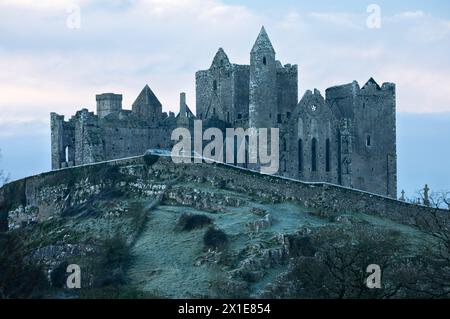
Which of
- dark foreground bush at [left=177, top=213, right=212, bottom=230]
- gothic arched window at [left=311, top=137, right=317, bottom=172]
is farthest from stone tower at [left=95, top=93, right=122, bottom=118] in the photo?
dark foreground bush at [left=177, top=213, right=212, bottom=230]

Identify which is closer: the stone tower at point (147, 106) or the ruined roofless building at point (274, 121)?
the ruined roofless building at point (274, 121)

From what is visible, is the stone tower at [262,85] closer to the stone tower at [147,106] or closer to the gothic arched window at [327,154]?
the gothic arched window at [327,154]

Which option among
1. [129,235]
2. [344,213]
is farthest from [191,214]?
[344,213]

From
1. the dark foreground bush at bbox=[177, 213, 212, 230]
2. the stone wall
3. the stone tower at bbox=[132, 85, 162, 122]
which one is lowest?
the dark foreground bush at bbox=[177, 213, 212, 230]

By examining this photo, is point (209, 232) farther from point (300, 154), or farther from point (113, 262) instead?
point (300, 154)

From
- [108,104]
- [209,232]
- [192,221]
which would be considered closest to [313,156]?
[108,104]

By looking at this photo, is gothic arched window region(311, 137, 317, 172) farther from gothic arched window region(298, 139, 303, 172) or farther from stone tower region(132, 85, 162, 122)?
stone tower region(132, 85, 162, 122)

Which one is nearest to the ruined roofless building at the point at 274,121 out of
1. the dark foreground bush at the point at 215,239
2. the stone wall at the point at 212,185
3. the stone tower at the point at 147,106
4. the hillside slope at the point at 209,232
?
the stone tower at the point at 147,106
